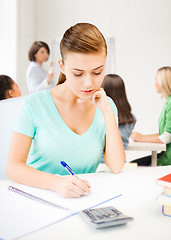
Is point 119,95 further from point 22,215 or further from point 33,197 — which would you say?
point 22,215

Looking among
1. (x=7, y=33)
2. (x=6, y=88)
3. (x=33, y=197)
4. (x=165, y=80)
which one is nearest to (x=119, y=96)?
(x=165, y=80)

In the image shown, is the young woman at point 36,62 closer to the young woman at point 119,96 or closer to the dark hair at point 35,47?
the dark hair at point 35,47

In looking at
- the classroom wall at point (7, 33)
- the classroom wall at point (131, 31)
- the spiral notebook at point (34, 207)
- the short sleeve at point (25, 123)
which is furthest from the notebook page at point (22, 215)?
the classroom wall at point (131, 31)

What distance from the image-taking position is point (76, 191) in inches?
35.7

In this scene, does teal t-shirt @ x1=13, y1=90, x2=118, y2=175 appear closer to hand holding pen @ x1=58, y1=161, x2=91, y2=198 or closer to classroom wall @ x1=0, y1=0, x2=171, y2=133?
hand holding pen @ x1=58, y1=161, x2=91, y2=198

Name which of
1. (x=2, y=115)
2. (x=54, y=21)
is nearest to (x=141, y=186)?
(x=2, y=115)

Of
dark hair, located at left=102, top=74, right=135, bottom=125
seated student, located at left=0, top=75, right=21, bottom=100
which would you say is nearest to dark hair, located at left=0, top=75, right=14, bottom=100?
seated student, located at left=0, top=75, right=21, bottom=100

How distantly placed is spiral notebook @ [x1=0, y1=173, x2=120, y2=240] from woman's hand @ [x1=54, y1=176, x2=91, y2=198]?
0.01 metres

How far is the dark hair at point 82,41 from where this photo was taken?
3.53 feet

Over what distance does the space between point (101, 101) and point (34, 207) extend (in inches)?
22.6

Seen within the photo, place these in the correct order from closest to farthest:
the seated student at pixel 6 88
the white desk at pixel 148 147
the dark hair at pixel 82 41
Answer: the dark hair at pixel 82 41 < the seated student at pixel 6 88 < the white desk at pixel 148 147

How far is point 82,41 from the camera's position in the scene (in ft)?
3.56

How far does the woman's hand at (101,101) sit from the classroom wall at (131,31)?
12.2ft

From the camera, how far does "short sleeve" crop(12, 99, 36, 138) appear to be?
1.19 m
